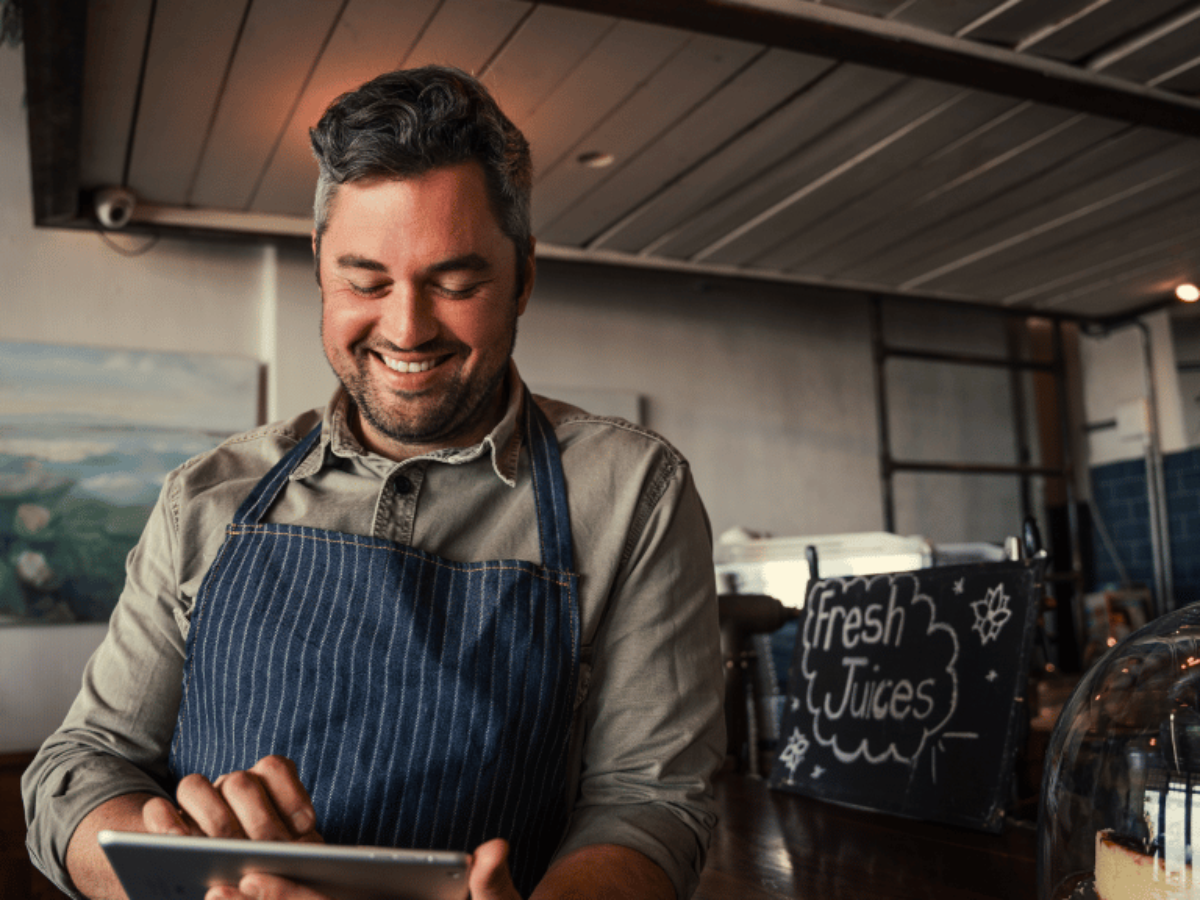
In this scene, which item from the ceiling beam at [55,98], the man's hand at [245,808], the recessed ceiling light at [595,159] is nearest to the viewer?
the man's hand at [245,808]

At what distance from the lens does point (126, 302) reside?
12.0 ft

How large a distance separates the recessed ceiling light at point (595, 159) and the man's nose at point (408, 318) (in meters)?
2.26

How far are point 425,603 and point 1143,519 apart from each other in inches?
213

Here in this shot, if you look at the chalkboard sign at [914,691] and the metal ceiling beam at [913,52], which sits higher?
the metal ceiling beam at [913,52]

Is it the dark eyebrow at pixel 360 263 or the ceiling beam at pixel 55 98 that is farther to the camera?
the ceiling beam at pixel 55 98

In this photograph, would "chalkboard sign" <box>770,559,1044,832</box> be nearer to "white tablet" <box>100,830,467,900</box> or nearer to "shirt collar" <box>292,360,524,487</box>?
"shirt collar" <box>292,360,524,487</box>

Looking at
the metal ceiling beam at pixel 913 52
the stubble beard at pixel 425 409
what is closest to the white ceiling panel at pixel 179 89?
the metal ceiling beam at pixel 913 52

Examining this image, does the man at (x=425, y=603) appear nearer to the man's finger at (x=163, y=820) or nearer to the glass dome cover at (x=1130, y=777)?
the man's finger at (x=163, y=820)

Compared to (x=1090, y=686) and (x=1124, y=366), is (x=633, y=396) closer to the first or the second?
(x=1124, y=366)

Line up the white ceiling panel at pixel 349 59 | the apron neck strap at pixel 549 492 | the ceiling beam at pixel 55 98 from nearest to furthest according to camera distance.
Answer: the apron neck strap at pixel 549 492
the ceiling beam at pixel 55 98
the white ceiling panel at pixel 349 59

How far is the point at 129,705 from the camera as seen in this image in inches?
41.2

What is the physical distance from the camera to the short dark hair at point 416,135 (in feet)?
3.21

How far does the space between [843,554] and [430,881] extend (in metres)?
2.63

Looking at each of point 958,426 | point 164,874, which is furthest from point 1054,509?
point 164,874
